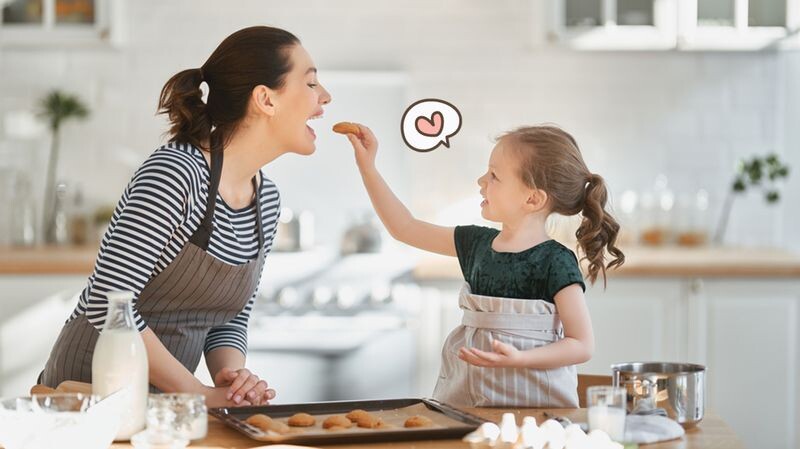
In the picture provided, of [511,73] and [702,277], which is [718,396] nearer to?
[702,277]

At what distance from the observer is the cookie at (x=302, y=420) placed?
1.79 m

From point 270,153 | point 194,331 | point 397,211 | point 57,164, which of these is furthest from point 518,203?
point 57,164

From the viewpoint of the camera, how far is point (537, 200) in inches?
85.5

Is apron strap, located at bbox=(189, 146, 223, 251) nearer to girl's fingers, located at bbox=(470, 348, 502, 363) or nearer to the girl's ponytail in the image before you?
girl's fingers, located at bbox=(470, 348, 502, 363)

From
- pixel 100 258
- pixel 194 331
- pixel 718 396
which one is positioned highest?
pixel 100 258

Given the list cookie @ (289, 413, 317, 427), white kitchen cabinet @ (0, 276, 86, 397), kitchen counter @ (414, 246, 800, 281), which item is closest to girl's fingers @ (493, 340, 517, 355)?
cookie @ (289, 413, 317, 427)

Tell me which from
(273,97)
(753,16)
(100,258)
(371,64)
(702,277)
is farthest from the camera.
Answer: (371,64)

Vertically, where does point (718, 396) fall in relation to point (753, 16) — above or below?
below

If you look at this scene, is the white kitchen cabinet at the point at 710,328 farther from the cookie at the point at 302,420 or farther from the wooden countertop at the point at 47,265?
the cookie at the point at 302,420

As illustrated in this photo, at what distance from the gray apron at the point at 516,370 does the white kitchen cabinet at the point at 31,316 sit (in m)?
2.45

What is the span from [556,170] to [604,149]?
112 inches

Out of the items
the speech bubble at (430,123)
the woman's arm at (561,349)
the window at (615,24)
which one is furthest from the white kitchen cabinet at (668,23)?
the woman's arm at (561,349)

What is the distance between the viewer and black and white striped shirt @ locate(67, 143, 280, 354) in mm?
2029

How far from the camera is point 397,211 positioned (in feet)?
7.93
